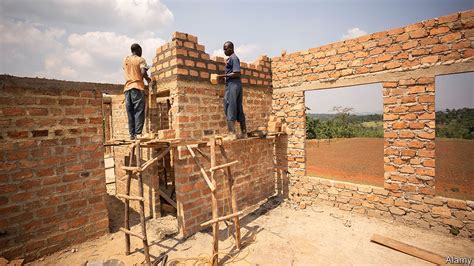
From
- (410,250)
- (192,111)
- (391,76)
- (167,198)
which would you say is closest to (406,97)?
(391,76)

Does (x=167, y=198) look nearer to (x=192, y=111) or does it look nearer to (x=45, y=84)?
(x=192, y=111)

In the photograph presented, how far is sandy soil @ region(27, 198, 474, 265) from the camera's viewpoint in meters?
3.64

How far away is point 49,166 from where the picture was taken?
12.4 feet

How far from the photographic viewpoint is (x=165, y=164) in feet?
20.9

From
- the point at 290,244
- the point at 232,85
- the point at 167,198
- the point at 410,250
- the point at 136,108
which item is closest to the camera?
the point at 410,250

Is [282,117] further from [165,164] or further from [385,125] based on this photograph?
[165,164]

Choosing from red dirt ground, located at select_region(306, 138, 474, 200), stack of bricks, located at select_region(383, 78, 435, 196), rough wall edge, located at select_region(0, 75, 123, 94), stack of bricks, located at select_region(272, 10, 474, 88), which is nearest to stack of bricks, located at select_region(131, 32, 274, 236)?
rough wall edge, located at select_region(0, 75, 123, 94)

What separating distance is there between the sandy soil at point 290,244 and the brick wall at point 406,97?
0.40 meters

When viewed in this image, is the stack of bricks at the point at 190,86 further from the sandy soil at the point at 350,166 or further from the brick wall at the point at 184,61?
the sandy soil at the point at 350,166

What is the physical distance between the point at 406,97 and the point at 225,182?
4.15m

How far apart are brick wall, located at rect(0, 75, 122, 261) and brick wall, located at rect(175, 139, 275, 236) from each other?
1668mm

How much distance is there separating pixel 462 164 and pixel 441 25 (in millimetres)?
11980

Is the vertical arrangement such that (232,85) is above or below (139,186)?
above

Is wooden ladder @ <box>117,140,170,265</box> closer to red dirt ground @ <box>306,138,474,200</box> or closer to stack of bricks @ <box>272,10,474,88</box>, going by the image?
stack of bricks @ <box>272,10,474,88</box>
